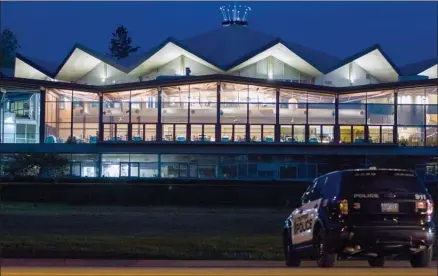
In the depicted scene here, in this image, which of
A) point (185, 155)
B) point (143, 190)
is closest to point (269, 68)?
point (185, 155)

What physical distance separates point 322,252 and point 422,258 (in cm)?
208

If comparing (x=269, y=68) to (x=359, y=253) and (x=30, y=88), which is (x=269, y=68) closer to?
(x=30, y=88)

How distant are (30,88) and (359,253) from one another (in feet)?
A: 154

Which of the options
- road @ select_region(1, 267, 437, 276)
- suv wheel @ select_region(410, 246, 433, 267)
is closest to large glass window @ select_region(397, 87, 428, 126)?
suv wheel @ select_region(410, 246, 433, 267)

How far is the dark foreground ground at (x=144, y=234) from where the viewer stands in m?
21.4

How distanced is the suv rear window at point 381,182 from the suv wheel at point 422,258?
4.26 ft

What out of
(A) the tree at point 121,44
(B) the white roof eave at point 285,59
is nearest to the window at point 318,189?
(B) the white roof eave at point 285,59

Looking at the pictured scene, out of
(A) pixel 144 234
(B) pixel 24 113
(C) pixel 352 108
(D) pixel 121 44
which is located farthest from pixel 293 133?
(D) pixel 121 44

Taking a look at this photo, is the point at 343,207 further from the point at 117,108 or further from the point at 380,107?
the point at 380,107

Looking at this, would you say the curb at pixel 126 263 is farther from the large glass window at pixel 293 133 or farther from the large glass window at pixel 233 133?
the large glass window at pixel 293 133

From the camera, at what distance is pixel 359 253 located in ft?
51.8

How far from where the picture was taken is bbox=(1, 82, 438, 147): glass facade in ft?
187

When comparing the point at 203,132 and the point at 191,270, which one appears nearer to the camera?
the point at 191,270

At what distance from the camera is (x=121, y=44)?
442 ft
